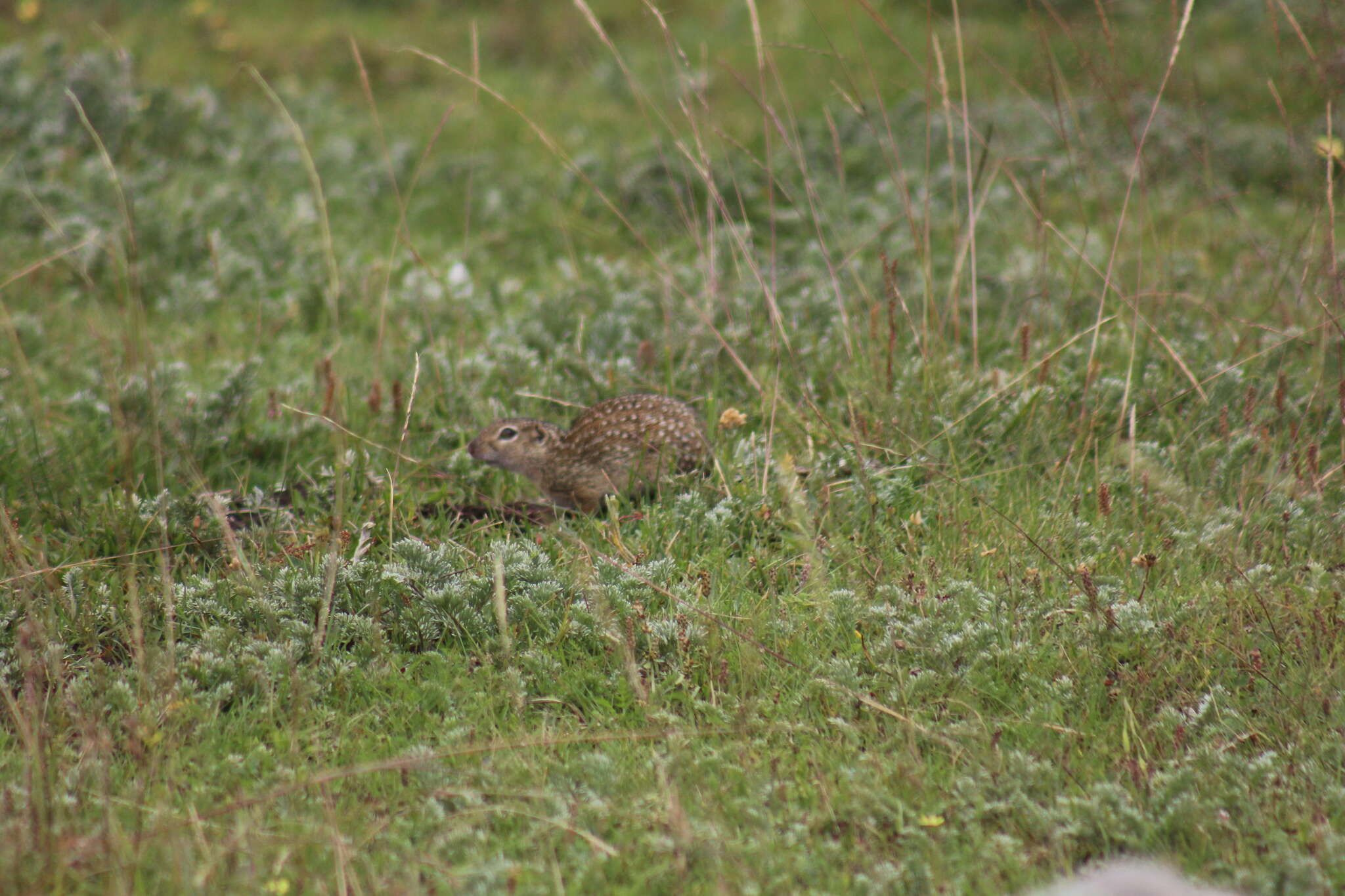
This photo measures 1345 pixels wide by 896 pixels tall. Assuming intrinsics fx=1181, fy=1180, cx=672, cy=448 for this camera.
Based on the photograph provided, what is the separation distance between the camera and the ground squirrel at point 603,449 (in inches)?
184

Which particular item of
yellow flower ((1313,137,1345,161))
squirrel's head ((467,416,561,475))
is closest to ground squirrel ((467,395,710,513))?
squirrel's head ((467,416,561,475))

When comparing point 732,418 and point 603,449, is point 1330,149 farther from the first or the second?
point 603,449

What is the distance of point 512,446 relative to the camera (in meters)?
4.76

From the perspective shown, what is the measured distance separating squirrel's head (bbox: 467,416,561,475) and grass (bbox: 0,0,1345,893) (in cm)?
10

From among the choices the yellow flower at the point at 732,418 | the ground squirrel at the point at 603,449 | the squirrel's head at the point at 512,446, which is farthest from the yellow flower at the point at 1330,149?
the squirrel's head at the point at 512,446

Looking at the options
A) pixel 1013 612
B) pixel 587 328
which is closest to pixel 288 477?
pixel 587 328

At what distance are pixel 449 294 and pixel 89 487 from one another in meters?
2.29

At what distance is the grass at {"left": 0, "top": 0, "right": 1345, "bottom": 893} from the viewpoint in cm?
281

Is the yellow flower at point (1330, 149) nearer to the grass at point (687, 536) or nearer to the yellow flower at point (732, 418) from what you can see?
the grass at point (687, 536)

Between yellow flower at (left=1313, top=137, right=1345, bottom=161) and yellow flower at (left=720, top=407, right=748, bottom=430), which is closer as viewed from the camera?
yellow flower at (left=1313, top=137, right=1345, bottom=161)

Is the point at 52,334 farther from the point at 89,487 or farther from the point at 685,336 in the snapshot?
the point at 685,336

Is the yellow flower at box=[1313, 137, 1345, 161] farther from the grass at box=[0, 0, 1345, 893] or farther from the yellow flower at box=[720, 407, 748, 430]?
the yellow flower at box=[720, 407, 748, 430]

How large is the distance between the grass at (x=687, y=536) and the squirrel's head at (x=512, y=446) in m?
0.10

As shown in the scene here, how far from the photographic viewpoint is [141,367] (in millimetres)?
5258
